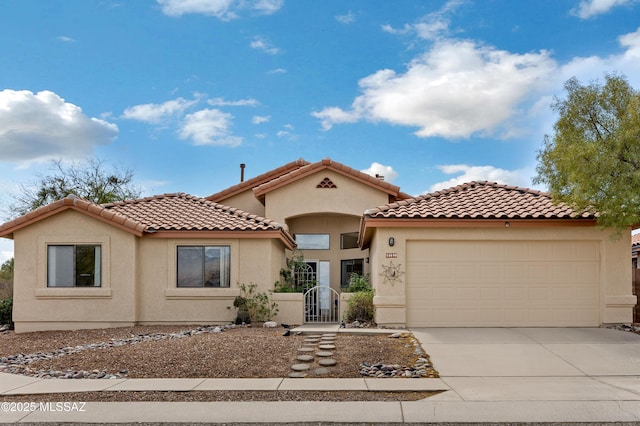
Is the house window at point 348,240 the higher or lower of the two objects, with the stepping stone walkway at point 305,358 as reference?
higher

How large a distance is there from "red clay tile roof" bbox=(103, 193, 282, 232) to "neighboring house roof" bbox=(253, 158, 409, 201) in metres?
3.23

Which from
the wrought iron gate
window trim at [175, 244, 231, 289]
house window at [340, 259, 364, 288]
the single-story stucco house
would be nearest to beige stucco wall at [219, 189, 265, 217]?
the single-story stucco house

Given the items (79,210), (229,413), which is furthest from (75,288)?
(229,413)

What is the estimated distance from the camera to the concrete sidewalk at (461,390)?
26.3 feet

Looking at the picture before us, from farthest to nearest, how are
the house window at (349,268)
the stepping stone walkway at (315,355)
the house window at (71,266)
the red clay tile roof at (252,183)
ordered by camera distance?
the red clay tile roof at (252,183)
the house window at (349,268)
the house window at (71,266)
the stepping stone walkway at (315,355)

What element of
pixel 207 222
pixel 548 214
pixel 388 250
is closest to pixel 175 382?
pixel 388 250

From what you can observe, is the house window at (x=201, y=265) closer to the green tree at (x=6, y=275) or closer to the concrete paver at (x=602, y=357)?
the concrete paver at (x=602, y=357)

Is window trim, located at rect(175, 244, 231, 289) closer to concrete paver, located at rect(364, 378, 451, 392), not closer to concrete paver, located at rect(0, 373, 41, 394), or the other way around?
concrete paver, located at rect(0, 373, 41, 394)

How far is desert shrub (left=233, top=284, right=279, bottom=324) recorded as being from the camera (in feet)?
58.1

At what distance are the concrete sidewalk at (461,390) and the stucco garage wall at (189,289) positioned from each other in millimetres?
6774

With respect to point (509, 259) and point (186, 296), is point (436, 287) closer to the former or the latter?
point (509, 259)

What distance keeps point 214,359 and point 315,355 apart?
1.95m

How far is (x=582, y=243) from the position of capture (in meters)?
16.0

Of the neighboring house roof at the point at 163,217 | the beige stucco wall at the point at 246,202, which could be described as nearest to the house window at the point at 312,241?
the beige stucco wall at the point at 246,202
